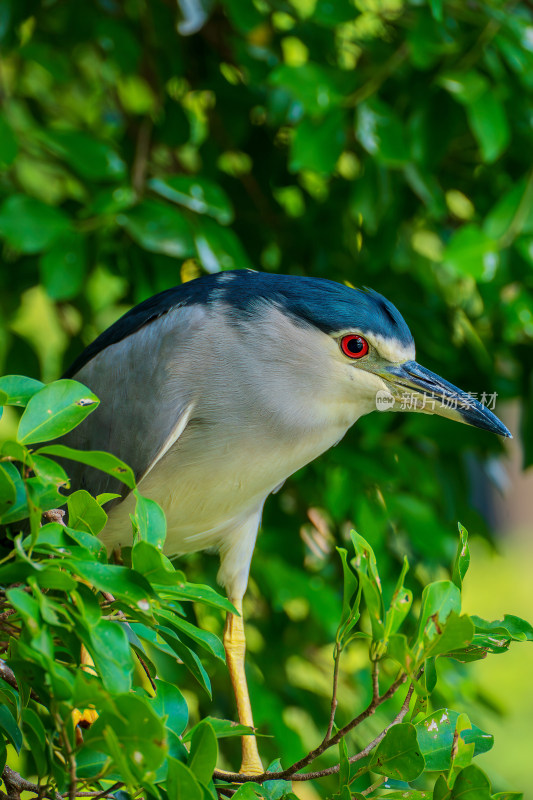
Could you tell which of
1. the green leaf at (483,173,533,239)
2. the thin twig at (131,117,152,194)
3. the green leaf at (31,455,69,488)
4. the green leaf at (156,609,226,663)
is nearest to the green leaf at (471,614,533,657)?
the green leaf at (156,609,226,663)

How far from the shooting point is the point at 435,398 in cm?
155

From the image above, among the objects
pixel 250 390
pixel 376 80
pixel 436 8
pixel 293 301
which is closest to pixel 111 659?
pixel 250 390

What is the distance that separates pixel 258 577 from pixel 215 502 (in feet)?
1.87

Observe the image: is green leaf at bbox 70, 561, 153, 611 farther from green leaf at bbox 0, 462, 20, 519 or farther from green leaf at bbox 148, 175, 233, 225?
green leaf at bbox 148, 175, 233, 225

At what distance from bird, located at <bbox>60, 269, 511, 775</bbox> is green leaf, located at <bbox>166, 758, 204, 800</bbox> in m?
0.80

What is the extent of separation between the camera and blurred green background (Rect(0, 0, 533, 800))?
194 centimetres

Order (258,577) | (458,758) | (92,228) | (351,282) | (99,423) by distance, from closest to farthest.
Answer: (458,758)
(99,423)
(92,228)
(258,577)
(351,282)

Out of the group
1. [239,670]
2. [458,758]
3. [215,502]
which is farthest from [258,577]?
[458,758]

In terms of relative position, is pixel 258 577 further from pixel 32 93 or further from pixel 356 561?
pixel 32 93

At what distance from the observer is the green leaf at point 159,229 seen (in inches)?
73.9

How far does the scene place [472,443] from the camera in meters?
2.20

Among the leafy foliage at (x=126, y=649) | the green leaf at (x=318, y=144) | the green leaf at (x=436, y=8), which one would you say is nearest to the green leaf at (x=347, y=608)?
the leafy foliage at (x=126, y=649)

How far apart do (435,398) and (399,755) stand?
2.39 feet

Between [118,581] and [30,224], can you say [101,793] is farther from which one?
[30,224]
